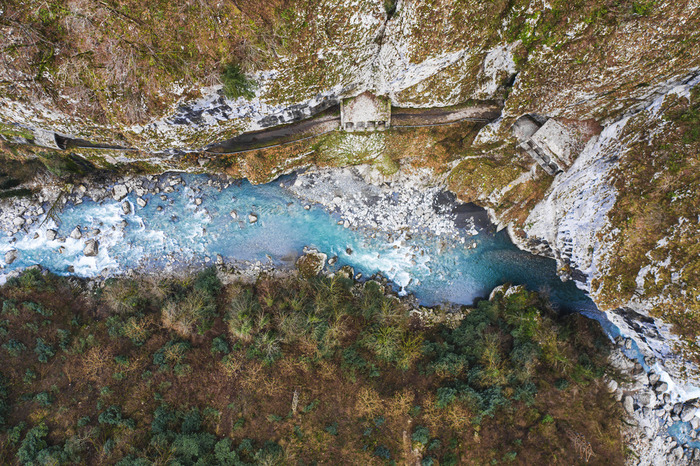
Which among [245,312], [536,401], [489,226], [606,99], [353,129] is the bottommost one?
[536,401]

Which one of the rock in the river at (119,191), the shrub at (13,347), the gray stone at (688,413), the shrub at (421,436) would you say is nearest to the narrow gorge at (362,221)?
the gray stone at (688,413)

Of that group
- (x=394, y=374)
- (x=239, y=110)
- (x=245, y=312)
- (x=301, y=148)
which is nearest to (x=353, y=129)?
(x=301, y=148)

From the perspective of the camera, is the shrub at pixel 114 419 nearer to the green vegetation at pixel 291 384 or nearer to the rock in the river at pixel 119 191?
the green vegetation at pixel 291 384

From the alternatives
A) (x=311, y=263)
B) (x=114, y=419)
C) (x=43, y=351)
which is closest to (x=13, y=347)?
(x=43, y=351)

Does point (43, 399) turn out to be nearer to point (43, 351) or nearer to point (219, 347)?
point (43, 351)

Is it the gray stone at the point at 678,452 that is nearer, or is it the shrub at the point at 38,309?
the gray stone at the point at 678,452

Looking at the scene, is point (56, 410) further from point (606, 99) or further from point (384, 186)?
point (606, 99)
